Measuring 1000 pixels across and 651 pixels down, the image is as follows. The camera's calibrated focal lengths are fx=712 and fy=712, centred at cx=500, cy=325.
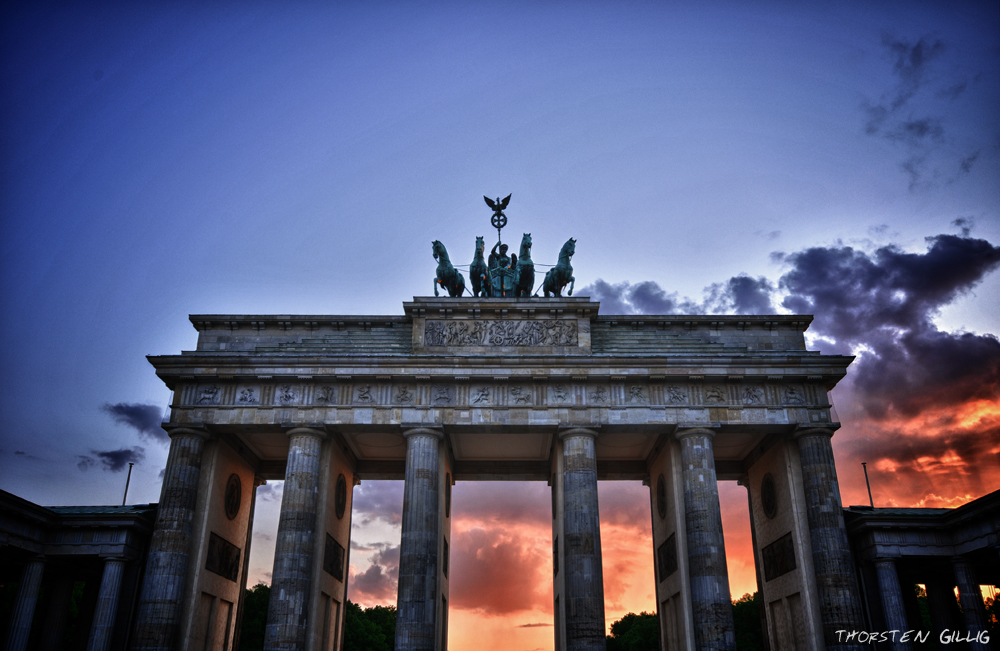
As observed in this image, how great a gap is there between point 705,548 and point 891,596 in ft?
23.7

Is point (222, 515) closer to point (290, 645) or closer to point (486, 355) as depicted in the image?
point (290, 645)

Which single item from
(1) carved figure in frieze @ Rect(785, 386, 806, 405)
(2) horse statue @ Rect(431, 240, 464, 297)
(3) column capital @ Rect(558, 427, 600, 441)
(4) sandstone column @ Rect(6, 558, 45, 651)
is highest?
(2) horse statue @ Rect(431, 240, 464, 297)

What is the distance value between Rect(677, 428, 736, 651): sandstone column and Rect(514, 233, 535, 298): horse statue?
9.57 m

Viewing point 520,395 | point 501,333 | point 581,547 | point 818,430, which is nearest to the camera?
point 581,547

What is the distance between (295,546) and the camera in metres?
27.8

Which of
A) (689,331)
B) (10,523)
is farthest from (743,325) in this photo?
(10,523)

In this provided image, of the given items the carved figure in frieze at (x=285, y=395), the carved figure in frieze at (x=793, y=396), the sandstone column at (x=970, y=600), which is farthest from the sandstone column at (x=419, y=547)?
the sandstone column at (x=970, y=600)

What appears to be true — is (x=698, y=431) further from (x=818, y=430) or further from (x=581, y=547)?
(x=581, y=547)

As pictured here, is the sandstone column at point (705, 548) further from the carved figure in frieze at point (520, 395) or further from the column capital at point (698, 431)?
the carved figure in frieze at point (520, 395)

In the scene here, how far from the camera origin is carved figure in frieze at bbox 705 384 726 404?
2984 cm

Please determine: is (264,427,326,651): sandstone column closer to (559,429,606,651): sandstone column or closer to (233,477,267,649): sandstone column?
(233,477,267,649): sandstone column

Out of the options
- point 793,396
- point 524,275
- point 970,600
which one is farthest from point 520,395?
point 970,600

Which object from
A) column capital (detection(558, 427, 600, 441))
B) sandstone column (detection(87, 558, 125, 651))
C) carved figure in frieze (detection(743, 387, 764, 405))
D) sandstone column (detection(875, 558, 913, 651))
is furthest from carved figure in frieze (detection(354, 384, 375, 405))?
sandstone column (detection(875, 558, 913, 651))

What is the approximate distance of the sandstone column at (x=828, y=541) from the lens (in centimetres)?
2634
